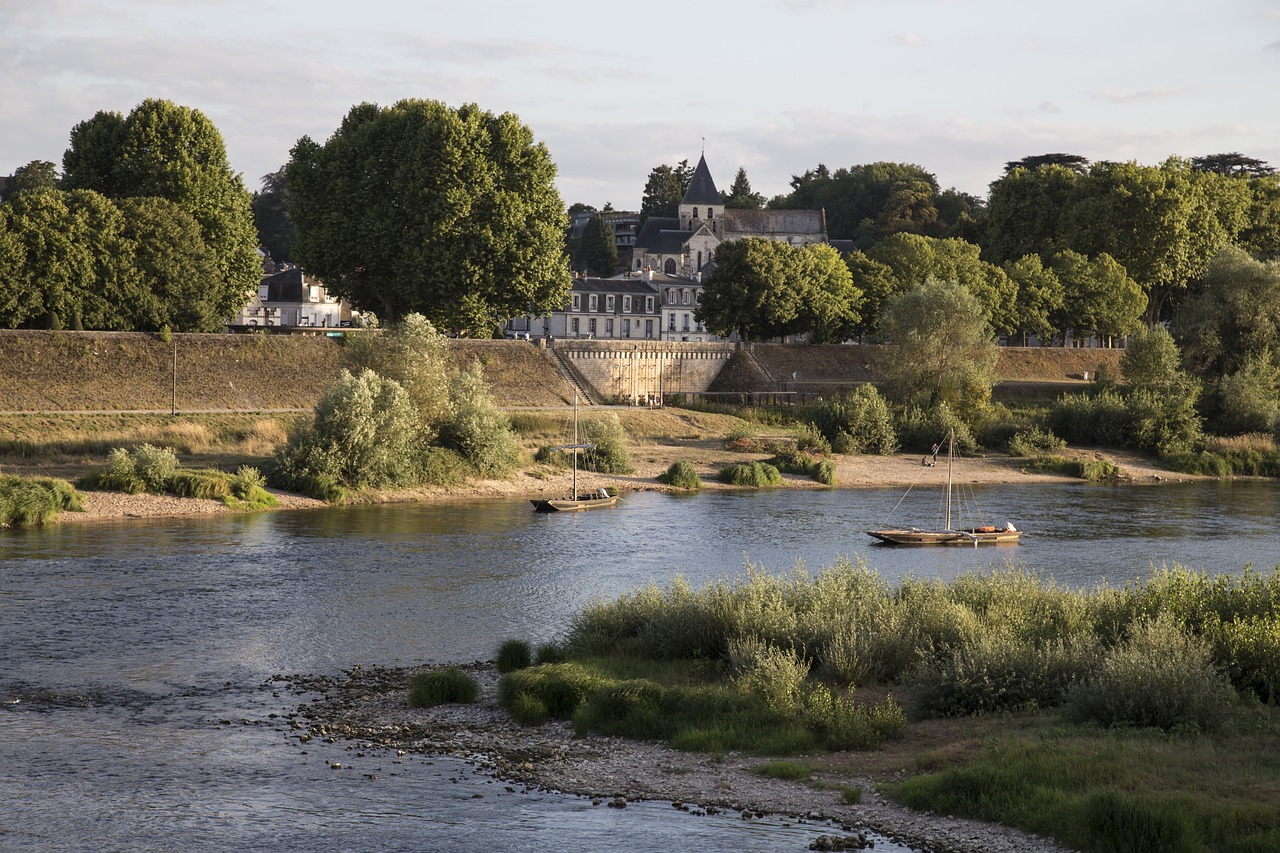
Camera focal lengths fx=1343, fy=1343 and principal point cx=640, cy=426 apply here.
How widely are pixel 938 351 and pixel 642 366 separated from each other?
58.9 feet

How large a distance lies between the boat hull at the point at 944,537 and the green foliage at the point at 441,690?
22.1m

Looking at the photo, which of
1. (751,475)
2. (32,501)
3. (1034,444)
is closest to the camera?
(32,501)

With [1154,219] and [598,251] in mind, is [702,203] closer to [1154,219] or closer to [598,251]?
[598,251]

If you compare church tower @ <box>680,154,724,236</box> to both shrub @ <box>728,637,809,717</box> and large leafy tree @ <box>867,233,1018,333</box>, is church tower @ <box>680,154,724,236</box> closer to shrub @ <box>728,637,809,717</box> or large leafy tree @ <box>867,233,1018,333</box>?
large leafy tree @ <box>867,233,1018,333</box>

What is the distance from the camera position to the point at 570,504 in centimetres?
4775

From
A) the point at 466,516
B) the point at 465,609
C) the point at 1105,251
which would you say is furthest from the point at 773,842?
the point at 1105,251

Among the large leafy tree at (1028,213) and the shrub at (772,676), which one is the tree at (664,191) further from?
the shrub at (772,676)

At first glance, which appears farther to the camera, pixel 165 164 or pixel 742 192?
pixel 742 192

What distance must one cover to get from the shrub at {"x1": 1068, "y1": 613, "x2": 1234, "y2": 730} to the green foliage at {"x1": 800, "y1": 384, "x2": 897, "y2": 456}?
4742 centimetres

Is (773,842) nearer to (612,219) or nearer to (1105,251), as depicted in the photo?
(1105,251)

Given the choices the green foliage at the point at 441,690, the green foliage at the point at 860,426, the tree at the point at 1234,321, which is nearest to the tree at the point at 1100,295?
the tree at the point at 1234,321

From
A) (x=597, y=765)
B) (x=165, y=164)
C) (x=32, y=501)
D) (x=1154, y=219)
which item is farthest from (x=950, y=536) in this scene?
(x=1154, y=219)

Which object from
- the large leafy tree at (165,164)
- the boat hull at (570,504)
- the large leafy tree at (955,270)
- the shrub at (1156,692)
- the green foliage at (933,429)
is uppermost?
the large leafy tree at (165,164)

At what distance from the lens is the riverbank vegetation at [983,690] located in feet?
49.4
